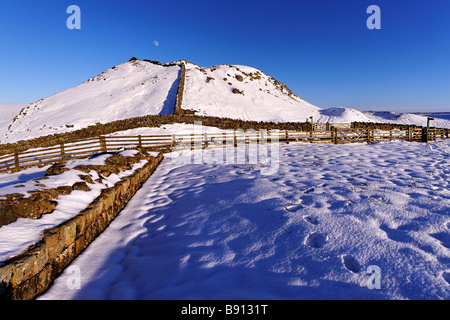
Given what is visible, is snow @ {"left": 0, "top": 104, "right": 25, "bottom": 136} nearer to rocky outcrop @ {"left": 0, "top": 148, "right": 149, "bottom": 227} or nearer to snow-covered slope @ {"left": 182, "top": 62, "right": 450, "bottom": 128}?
snow-covered slope @ {"left": 182, "top": 62, "right": 450, "bottom": 128}

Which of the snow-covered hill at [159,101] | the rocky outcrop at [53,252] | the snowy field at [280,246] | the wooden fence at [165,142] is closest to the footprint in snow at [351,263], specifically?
the snowy field at [280,246]

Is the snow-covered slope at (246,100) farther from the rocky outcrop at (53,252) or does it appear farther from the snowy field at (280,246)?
the rocky outcrop at (53,252)

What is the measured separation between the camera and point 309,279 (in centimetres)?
247

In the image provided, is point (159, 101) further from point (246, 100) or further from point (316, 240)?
point (316, 240)

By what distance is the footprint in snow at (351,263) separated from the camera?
2.59 m

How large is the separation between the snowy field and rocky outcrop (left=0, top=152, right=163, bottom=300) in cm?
15

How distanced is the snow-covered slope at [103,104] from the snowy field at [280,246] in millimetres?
27336

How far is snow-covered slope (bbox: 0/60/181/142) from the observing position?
2766 centimetres

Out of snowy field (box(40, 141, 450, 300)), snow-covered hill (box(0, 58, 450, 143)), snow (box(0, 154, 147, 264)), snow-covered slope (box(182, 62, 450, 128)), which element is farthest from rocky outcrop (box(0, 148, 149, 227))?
snow-covered slope (box(182, 62, 450, 128))

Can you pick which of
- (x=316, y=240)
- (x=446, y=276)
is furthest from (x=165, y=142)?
(x=446, y=276)

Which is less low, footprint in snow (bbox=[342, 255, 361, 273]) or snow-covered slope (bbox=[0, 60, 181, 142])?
snow-covered slope (bbox=[0, 60, 181, 142])

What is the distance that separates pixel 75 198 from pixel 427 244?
5.74m
